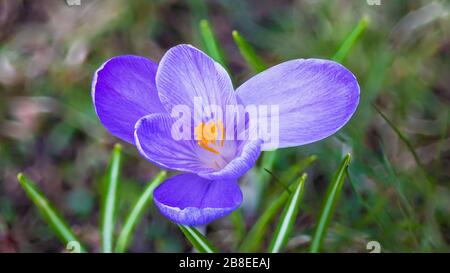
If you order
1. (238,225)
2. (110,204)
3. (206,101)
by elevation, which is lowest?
(238,225)

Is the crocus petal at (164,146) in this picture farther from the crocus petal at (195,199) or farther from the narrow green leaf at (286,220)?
the narrow green leaf at (286,220)

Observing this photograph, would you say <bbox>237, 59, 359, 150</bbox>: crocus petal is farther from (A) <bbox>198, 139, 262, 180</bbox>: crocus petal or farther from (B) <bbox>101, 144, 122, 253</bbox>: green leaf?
(B) <bbox>101, 144, 122, 253</bbox>: green leaf

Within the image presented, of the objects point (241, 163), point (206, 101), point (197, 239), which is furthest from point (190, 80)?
point (197, 239)

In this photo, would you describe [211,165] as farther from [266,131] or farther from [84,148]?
[84,148]

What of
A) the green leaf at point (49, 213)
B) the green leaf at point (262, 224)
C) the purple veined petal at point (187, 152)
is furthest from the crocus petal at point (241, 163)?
the green leaf at point (49, 213)

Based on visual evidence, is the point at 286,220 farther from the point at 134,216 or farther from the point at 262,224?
the point at 134,216
